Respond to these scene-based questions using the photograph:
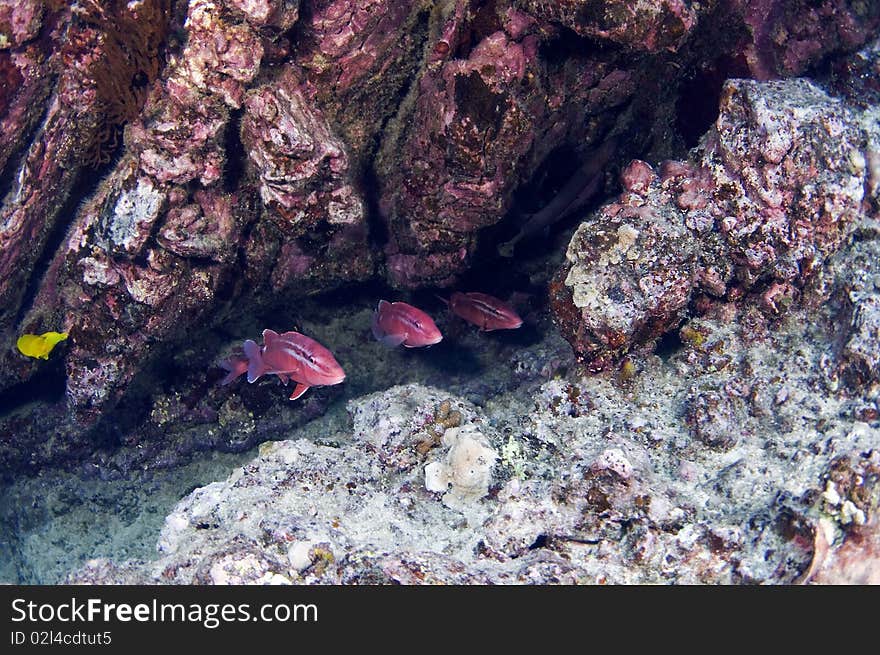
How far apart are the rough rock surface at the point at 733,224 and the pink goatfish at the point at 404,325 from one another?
43.7 inches

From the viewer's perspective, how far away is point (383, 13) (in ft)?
13.8

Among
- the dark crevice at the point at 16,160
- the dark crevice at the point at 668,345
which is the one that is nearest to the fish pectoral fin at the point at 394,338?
the dark crevice at the point at 668,345

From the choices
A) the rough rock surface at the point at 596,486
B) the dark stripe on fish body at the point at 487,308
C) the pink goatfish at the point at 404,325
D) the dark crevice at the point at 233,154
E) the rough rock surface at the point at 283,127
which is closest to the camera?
the rough rock surface at the point at 596,486

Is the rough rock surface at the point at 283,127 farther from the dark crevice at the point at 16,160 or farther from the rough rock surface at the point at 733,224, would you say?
the rough rock surface at the point at 733,224

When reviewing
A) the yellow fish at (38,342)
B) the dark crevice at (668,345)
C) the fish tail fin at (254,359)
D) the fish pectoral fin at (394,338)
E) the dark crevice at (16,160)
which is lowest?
the yellow fish at (38,342)

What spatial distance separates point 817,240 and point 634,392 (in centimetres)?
150

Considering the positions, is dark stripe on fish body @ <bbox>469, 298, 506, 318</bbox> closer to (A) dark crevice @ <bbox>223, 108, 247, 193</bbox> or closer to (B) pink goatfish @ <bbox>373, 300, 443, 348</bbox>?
(B) pink goatfish @ <bbox>373, 300, 443, 348</bbox>

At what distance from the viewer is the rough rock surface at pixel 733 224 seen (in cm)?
372

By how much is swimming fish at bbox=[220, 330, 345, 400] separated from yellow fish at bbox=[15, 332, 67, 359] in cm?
164

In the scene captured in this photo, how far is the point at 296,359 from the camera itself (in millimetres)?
4371

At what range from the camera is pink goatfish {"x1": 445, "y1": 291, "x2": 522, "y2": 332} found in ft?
17.1

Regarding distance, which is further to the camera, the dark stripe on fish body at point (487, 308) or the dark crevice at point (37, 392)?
the dark crevice at point (37, 392)

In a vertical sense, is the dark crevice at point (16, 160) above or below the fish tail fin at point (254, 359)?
above
